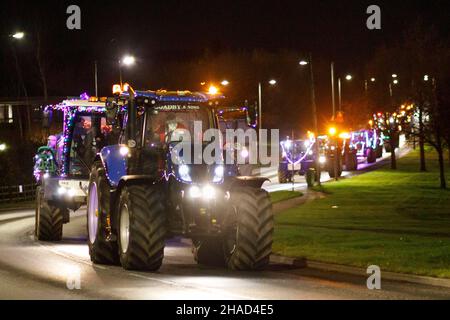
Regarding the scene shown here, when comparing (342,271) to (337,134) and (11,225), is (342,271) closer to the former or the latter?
(11,225)

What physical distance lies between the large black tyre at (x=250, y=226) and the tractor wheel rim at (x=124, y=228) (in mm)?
1969

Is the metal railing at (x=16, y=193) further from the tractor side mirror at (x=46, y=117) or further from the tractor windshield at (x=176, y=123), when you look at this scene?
the tractor windshield at (x=176, y=123)

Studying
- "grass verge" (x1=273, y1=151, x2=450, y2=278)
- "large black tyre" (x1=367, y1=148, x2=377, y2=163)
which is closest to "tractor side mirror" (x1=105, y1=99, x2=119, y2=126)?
"grass verge" (x1=273, y1=151, x2=450, y2=278)

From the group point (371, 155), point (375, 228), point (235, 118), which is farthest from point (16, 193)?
point (235, 118)

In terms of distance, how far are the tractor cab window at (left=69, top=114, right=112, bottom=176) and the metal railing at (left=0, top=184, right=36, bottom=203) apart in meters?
28.7

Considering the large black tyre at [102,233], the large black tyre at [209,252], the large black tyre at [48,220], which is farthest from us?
the large black tyre at [48,220]

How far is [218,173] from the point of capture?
62.2ft

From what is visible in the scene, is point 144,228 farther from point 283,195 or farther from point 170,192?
point 283,195

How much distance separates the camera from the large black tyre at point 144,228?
18094 millimetres

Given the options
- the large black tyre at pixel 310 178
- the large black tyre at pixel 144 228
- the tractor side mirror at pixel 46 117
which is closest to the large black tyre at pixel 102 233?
the large black tyre at pixel 144 228

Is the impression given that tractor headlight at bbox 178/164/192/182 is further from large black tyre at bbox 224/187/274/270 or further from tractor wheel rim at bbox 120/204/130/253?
tractor wheel rim at bbox 120/204/130/253

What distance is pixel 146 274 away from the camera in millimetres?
17984
